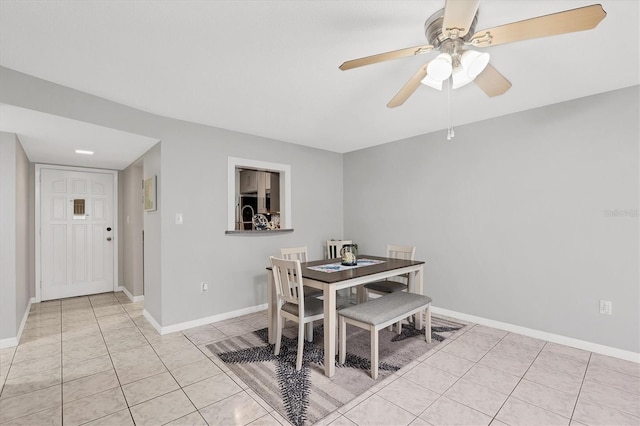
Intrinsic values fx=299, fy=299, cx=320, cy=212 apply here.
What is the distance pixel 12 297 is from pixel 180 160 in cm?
206

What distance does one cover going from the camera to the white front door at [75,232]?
14.6 ft

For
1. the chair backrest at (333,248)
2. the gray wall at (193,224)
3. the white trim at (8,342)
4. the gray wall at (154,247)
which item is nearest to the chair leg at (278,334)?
the gray wall at (193,224)

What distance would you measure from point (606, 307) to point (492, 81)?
2.39 metres

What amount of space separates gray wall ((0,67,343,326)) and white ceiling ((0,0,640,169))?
0.22 m

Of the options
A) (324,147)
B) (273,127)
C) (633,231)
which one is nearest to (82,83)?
(273,127)

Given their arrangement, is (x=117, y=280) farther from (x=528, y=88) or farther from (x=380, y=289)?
(x=528, y=88)

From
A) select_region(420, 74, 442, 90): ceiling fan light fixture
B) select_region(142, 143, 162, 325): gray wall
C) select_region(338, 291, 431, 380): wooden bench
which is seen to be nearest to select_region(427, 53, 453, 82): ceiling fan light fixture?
select_region(420, 74, 442, 90): ceiling fan light fixture

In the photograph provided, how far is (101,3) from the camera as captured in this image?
153cm

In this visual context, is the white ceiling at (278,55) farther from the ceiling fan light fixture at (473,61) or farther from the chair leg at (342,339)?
Result: the chair leg at (342,339)

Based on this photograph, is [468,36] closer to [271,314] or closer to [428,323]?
[428,323]

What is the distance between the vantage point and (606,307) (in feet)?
8.87

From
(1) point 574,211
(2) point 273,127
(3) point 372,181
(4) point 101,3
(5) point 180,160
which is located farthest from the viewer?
(3) point 372,181

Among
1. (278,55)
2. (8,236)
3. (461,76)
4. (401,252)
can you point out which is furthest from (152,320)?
(461,76)

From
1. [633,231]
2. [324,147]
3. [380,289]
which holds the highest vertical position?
[324,147]
